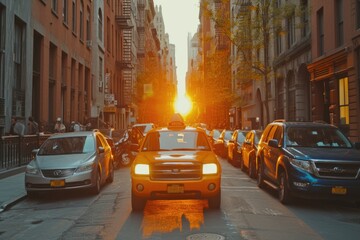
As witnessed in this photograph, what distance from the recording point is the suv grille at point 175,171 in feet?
27.8

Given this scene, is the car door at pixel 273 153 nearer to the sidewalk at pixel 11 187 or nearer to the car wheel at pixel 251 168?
the car wheel at pixel 251 168

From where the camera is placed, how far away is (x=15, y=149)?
15.8 m

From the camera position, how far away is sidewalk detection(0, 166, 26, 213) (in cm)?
1057

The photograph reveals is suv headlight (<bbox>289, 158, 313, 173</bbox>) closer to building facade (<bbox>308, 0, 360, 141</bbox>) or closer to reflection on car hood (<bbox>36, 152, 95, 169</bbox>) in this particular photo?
reflection on car hood (<bbox>36, 152, 95, 169</bbox>)

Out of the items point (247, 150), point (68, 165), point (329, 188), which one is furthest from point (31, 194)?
point (247, 150)

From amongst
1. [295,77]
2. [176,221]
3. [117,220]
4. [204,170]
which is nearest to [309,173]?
[204,170]

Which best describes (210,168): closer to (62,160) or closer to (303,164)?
(303,164)

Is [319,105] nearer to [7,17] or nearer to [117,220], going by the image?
[7,17]

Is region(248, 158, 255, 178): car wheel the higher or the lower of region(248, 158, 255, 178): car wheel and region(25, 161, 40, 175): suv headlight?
the lower

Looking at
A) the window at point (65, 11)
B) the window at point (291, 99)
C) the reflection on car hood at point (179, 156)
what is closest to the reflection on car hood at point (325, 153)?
the reflection on car hood at point (179, 156)

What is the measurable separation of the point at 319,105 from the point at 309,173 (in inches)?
657

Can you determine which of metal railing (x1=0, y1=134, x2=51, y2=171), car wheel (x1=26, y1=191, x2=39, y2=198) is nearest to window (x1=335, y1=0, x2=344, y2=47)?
metal railing (x1=0, y1=134, x2=51, y2=171)

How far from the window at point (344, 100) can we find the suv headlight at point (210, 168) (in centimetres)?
1392

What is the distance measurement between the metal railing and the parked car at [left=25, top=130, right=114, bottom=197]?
291cm
